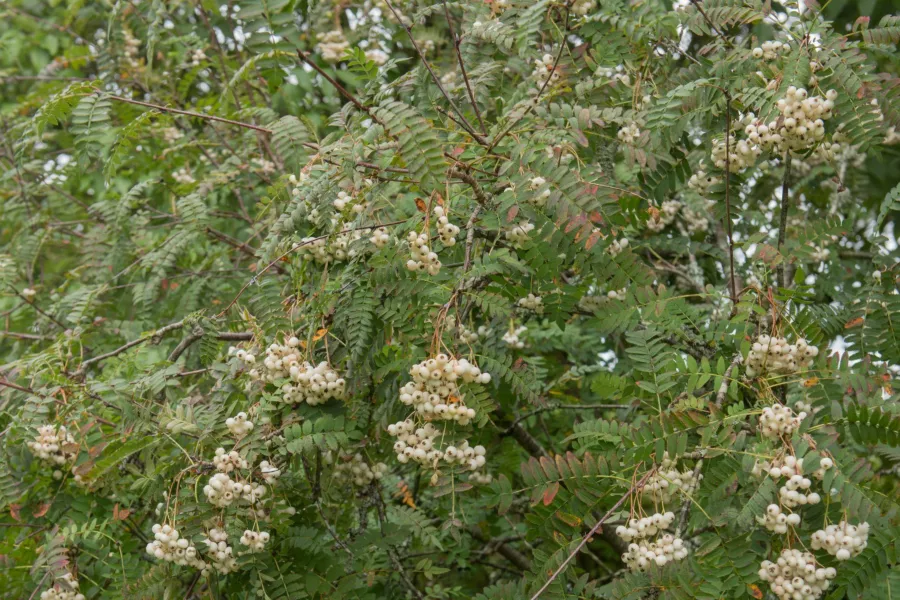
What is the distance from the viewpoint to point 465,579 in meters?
3.86

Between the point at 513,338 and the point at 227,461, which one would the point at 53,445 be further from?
the point at 513,338

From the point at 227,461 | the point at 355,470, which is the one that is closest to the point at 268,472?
the point at 227,461

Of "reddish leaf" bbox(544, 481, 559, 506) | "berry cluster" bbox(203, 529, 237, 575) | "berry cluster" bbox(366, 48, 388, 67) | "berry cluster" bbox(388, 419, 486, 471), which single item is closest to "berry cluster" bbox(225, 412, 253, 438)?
"berry cluster" bbox(203, 529, 237, 575)

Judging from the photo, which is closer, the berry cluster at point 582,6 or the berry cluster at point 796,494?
the berry cluster at point 796,494

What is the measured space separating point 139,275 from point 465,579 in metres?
2.09

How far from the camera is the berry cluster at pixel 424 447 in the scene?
86.1 inches

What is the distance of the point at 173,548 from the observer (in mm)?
2254

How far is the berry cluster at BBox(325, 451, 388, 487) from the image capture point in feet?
8.94

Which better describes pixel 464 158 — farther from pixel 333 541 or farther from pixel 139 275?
pixel 139 275

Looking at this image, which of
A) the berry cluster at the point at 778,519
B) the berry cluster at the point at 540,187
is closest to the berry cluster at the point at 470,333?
the berry cluster at the point at 540,187

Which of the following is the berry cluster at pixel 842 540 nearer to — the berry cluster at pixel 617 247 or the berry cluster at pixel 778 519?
the berry cluster at pixel 778 519

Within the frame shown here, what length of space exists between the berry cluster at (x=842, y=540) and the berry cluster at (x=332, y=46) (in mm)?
3111

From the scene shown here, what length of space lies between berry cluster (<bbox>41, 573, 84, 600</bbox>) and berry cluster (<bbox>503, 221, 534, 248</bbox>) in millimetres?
1574

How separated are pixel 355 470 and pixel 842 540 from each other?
140cm
